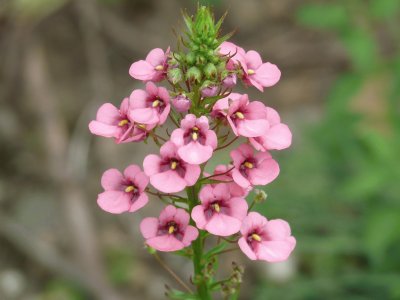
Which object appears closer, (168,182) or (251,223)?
(168,182)

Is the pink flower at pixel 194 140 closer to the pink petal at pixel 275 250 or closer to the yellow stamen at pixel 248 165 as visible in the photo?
the yellow stamen at pixel 248 165

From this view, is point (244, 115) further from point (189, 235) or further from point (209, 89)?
point (189, 235)

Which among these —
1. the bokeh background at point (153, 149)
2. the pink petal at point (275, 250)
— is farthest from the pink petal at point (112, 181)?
the bokeh background at point (153, 149)

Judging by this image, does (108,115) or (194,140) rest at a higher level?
(108,115)

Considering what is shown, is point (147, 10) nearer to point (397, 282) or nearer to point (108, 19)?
point (108, 19)

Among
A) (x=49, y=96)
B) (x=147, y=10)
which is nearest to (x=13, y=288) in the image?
(x=49, y=96)

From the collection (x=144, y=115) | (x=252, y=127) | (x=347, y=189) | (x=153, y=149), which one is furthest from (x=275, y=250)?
(x=153, y=149)
